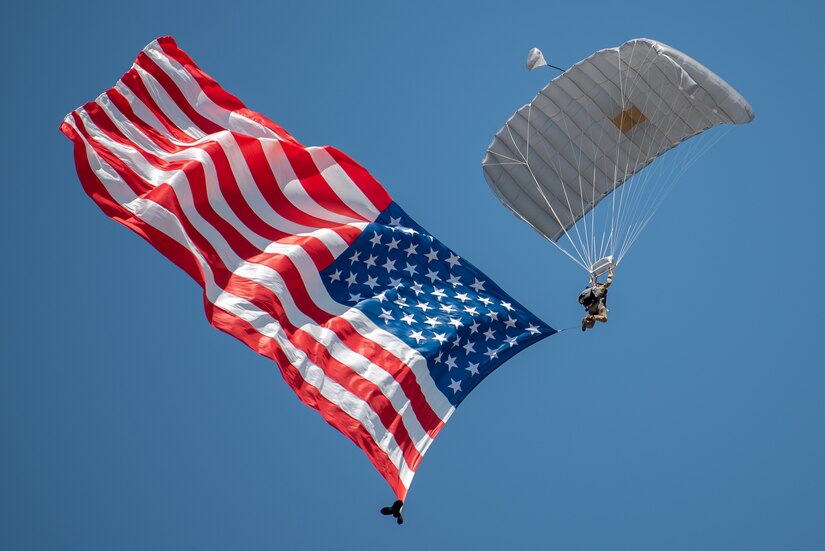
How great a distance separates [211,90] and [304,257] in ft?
11.3

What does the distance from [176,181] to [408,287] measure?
12.6 ft

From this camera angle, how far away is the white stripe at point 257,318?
1998 centimetres

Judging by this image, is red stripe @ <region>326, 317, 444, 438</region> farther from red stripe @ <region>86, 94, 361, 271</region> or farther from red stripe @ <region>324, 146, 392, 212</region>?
red stripe @ <region>324, 146, 392, 212</region>

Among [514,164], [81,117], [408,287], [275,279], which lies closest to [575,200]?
[514,164]

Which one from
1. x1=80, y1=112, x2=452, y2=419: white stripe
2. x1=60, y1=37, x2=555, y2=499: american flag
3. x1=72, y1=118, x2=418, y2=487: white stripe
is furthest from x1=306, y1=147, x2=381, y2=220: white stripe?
x1=72, y1=118, x2=418, y2=487: white stripe

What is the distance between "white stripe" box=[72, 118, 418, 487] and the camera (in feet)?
65.6

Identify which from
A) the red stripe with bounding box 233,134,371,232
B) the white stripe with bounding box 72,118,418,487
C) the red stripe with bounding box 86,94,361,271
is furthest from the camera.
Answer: the red stripe with bounding box 233,134,371,232

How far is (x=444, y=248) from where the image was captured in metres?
22.0

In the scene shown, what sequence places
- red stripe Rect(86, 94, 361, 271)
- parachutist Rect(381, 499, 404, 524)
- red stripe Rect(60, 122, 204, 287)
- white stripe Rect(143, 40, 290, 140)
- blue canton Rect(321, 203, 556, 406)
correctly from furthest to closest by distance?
white stripe Rect(143, 40, 290, 140) < red stripe Rect(86, 94, 361, 271) < blue canton Rect(321, 203, 556, 406) < red stripe Rect(60, 122, 204, 287) < parachutist Rect(381, 499, 404, 524)

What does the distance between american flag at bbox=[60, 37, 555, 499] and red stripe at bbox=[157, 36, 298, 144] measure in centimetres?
2

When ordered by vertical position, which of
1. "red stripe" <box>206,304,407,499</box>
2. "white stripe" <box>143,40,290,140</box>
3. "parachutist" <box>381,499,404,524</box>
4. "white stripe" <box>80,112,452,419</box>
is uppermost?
"white stripe" <box>143,40,290,140</box>

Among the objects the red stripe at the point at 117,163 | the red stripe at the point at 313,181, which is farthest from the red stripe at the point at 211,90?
the red stripe at the point at 117,163

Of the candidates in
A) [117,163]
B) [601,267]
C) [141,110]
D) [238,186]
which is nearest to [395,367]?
[238,186]

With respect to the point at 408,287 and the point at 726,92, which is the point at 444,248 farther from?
the point at 726,92
